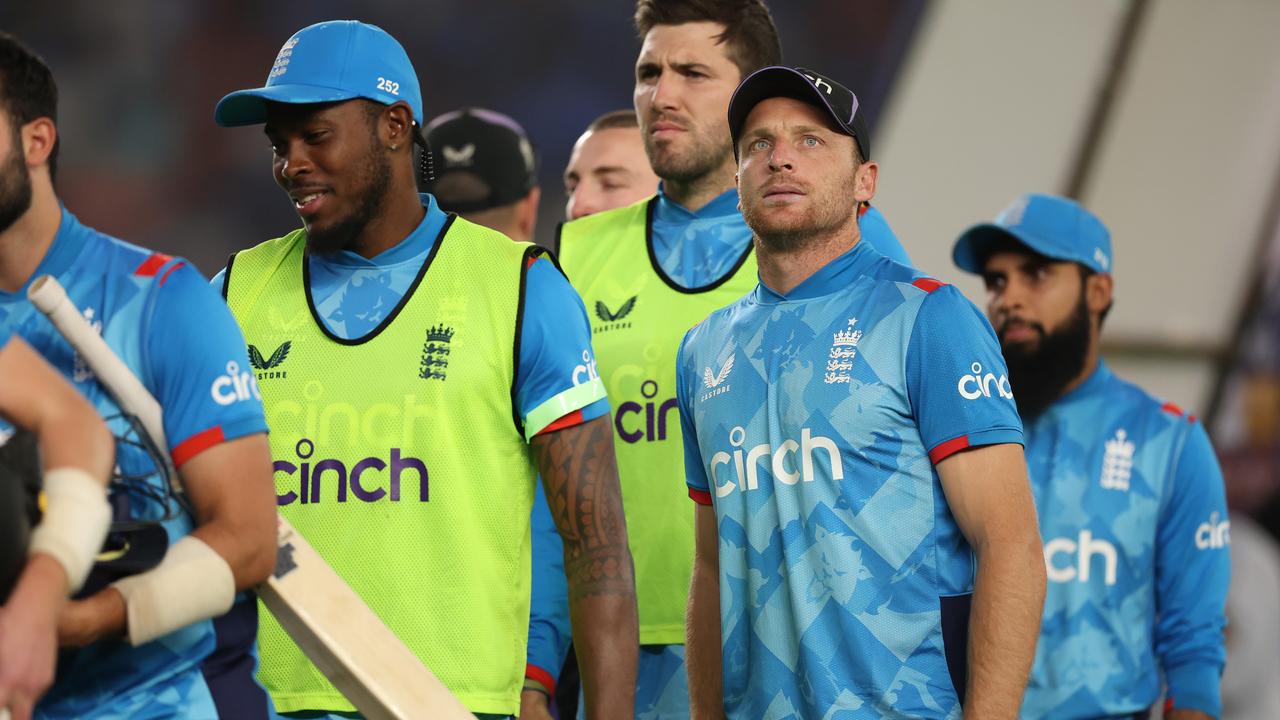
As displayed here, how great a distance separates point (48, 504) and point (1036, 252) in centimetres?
335

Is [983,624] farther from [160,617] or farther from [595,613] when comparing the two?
[160,617]

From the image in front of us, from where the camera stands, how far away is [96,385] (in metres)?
2.52

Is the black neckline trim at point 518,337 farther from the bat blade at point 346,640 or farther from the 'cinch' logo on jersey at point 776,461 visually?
the bat blade at point 346,640

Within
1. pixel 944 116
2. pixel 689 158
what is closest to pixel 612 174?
pixel 689 158

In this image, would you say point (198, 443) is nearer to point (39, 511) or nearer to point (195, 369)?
point (195, 369)

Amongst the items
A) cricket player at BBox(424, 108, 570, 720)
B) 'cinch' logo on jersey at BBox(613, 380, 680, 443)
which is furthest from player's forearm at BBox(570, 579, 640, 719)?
cricket player at BBox(424, 108, 570, 720)

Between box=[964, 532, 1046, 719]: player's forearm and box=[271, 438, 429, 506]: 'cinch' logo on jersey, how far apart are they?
104 cm

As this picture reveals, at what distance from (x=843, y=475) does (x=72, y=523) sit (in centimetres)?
134

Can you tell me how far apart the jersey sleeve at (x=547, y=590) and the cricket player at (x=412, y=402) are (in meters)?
0.51

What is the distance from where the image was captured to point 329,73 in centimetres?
325

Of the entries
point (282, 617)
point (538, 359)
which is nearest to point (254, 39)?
point (538, 359)

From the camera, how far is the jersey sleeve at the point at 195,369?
2.45 meters

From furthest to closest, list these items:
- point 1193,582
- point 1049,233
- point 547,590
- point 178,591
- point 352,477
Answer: point 1049,233 < point 1193,582 < point 547,590 < point 352,477 < point 178,591

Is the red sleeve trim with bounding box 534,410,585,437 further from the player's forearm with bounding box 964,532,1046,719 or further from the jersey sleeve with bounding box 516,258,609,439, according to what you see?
the player's forearm with bounding box 964,532,1046,719
